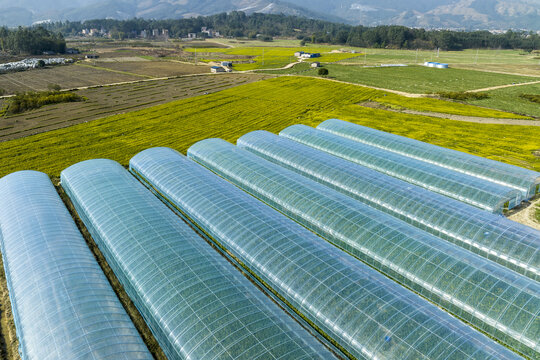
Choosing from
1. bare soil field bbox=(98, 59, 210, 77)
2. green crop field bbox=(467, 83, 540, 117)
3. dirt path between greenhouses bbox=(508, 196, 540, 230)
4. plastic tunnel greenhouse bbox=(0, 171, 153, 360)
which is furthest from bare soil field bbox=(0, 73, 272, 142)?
dirt path between greenhouses bbox=(508, 196, 540, 230)

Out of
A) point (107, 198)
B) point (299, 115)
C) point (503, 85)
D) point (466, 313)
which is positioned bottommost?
point (466, 313)

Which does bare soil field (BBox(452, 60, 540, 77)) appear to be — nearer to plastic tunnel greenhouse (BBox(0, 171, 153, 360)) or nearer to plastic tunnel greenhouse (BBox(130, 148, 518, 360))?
plastic tunnel greenhouse (BBox(130, 148, 518, 360))

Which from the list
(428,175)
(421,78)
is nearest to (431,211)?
(428,175)

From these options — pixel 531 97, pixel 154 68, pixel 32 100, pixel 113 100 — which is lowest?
pixel 113 100

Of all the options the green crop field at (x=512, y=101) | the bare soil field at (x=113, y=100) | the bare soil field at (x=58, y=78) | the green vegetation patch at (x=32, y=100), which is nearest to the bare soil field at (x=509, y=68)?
the green crop field at (x=512, y=101)

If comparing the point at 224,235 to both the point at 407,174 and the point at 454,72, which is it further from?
the point at 454,72

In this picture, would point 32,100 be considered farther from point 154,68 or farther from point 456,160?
point 456,160

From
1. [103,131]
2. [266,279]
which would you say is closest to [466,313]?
[266,279]

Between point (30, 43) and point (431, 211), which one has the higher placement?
point (30, 43)
